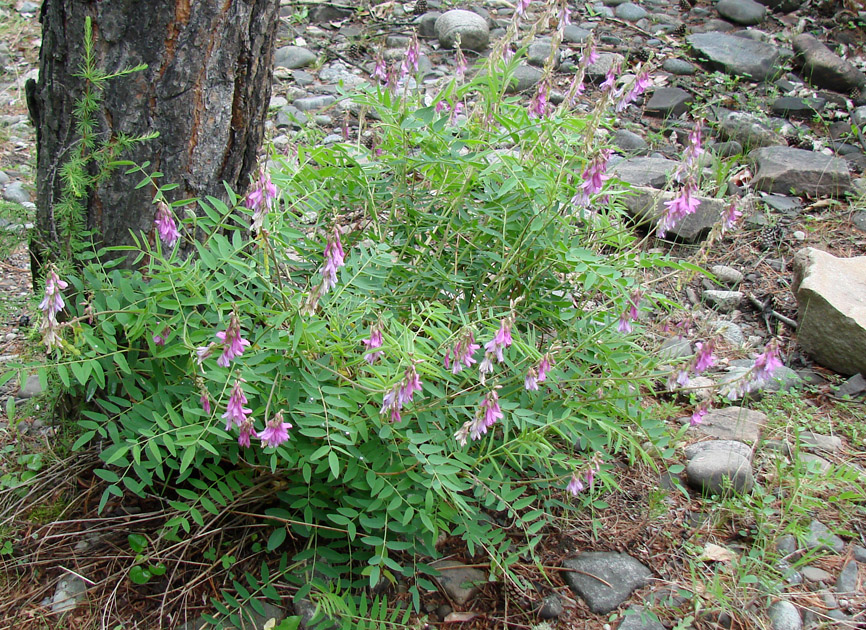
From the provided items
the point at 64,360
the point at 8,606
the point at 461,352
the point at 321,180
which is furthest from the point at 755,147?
the point at 8,606

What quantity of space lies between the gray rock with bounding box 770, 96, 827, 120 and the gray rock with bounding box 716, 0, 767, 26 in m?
1.60

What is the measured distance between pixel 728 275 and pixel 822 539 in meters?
2.18

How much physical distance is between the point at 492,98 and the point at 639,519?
71.0 inches

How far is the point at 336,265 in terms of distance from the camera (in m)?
2.06

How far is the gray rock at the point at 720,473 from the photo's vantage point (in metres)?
3.13

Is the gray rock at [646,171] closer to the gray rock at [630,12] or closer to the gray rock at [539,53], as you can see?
the gray rock at [539,53]

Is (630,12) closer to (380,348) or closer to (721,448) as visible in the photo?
(721,448)

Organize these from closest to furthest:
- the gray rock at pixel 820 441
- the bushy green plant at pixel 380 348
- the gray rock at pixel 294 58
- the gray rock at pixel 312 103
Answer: the bushy green plant at pixel 380 348, the gray rock at pixel 820 441, the gray rock at pixel 312 103, the gray rock at pixel 294 58

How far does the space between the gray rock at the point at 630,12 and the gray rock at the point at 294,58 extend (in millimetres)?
3324

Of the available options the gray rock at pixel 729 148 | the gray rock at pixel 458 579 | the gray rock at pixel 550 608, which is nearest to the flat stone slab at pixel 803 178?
the gray rock at pixel 729 148

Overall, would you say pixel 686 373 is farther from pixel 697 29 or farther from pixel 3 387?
pixel 697 29

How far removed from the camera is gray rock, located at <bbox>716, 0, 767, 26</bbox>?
7.54 metres

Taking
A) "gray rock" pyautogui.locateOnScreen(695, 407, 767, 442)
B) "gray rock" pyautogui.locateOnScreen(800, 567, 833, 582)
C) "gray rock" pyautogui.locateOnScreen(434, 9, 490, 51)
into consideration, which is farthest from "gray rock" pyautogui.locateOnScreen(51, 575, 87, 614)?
"gray rock" pyautogui.locateOnScreen(434, 9, 490, 51)

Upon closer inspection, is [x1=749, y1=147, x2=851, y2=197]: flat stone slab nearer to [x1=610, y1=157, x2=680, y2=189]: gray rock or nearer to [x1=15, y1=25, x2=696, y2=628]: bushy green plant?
[x1=610, y1=157, x2=680, y2=189]: gray rock
